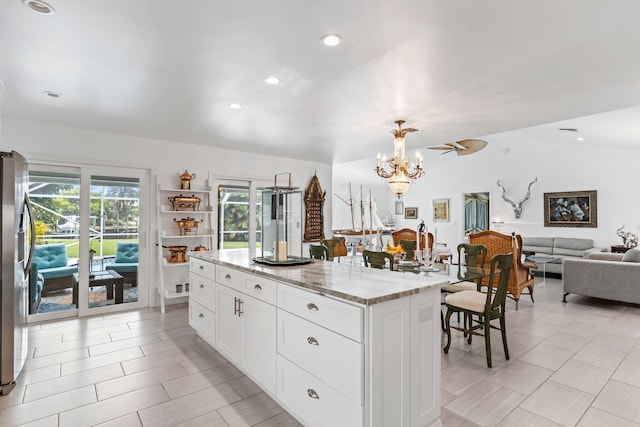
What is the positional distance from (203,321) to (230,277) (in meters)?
0.86

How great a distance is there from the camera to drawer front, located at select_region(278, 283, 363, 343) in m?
1.64

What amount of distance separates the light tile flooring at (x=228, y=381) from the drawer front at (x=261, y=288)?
2.39 ft

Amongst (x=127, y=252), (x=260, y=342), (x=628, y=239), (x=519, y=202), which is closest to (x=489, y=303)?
(x=260, y=342)

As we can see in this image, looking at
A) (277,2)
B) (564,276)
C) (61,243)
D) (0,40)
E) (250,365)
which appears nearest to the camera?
(277,2)

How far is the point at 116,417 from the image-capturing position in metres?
2.15

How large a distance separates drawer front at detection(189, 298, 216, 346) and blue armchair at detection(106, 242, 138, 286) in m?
1.62

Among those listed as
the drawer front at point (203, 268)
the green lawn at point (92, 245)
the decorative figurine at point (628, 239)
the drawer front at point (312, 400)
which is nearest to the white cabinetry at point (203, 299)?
the drawer front at point (203, 268)

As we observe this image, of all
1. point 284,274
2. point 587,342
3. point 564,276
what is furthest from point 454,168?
point 284,274

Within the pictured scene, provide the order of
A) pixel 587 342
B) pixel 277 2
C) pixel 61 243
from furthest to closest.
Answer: pixel 61 243
pixel 587 342
pixel 277 2

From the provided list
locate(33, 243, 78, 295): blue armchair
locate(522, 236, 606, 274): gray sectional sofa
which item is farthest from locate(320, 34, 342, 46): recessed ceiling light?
locate(522, 236, 606, 274): gray sectional sofa

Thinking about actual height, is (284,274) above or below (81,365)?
above

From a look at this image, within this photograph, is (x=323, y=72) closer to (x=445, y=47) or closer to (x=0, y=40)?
(x=445, y=47)

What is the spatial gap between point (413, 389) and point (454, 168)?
938 cm

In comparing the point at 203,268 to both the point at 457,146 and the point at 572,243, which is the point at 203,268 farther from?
the point at 572,243
